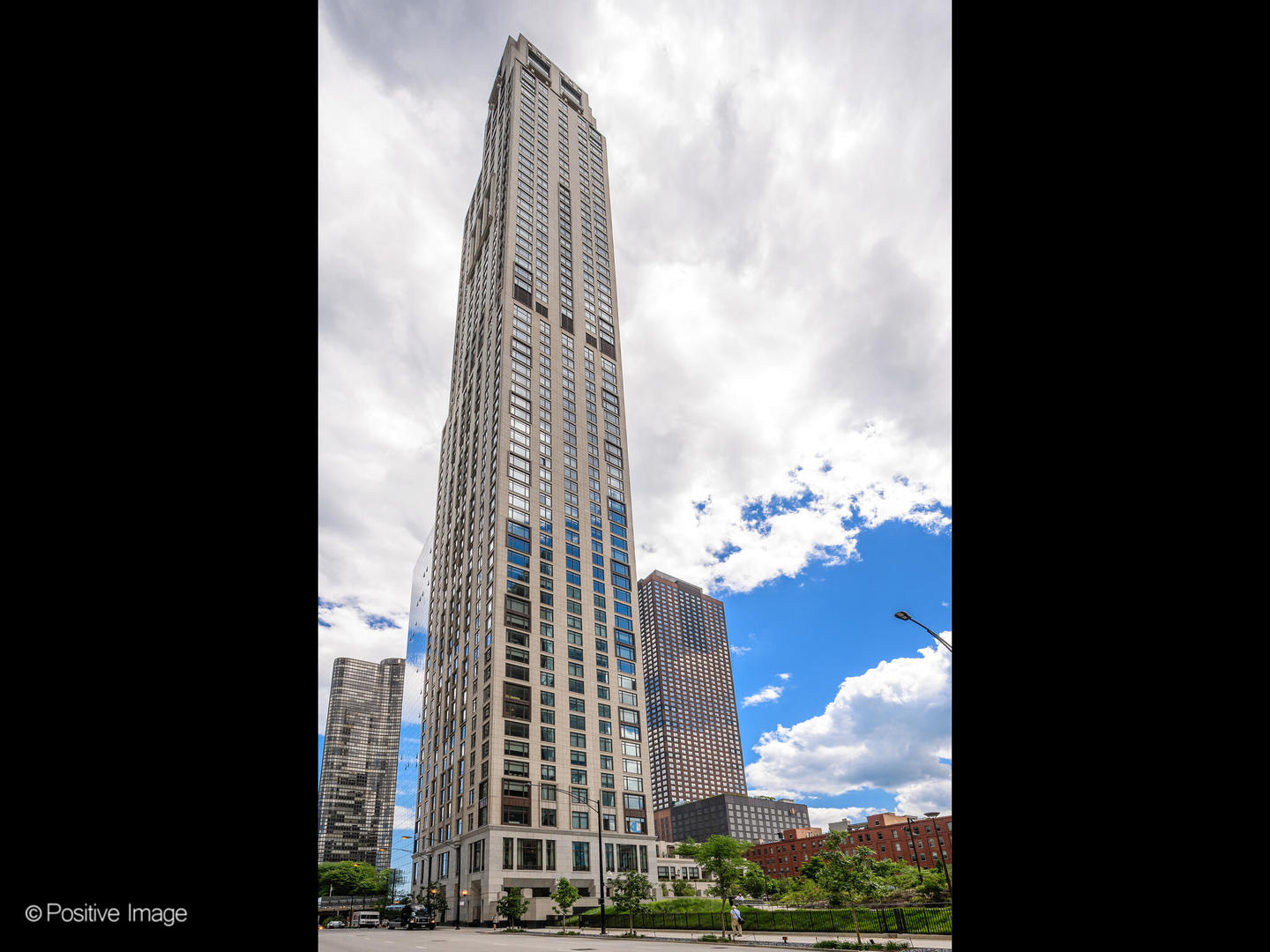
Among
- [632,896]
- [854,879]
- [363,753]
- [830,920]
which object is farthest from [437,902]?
[363,753]

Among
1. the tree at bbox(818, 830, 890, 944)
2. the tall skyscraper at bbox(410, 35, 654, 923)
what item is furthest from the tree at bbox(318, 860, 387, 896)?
the tree at bbox(818, 830, 890, 944)

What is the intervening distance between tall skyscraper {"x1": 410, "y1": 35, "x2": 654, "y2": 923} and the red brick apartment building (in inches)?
2467

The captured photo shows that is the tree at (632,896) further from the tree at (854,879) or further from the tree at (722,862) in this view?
the tree at (854,879)

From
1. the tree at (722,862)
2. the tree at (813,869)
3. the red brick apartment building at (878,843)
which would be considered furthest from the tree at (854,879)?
the red brick apartment building at (878,843)

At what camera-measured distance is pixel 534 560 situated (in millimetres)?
74375

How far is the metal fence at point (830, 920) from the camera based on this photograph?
1169 inches

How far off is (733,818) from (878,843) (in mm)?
55406

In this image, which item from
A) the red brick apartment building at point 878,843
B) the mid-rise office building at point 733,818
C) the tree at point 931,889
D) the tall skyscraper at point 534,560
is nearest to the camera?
the tree at point 931,889

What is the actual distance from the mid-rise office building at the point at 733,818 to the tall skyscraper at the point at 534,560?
11398 centimetres

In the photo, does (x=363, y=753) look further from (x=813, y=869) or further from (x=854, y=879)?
(x=854, y=879)

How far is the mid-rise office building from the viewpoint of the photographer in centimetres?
17888
